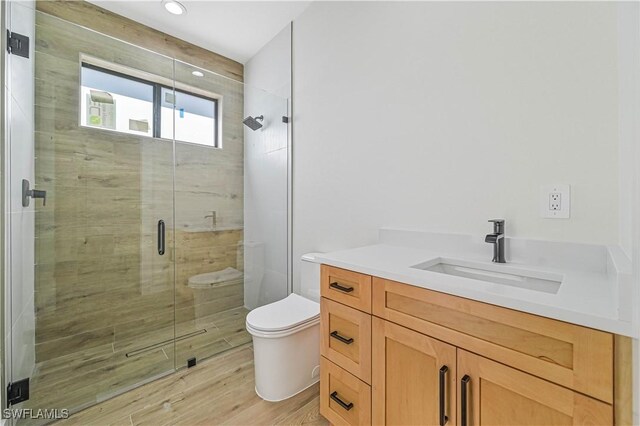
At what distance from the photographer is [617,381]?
60 centimetres

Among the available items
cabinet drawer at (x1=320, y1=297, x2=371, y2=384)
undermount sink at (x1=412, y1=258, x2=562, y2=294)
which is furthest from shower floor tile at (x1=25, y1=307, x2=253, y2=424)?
undermount sink at (x1=412, y1=258, x2=562, y2=294)

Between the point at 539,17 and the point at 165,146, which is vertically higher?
the point at 539,17

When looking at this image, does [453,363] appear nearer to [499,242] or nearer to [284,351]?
[499,242]

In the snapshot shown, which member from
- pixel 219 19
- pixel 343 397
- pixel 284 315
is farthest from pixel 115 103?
pixel 343 397

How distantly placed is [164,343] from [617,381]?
2.52 m

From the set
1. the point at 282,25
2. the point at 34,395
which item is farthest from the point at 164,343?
the point at 282,25

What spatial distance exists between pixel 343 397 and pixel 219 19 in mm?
2830

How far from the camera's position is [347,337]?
120cm

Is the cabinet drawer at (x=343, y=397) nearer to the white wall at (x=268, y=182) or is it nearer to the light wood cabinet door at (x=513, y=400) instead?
the light wood cabinet door at (x=513, y=400)

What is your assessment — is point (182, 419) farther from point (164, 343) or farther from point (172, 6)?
point (172, 6)

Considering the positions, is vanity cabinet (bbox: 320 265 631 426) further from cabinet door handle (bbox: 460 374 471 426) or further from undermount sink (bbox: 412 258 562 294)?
undermount sink (bbox: 412 258 562 294)

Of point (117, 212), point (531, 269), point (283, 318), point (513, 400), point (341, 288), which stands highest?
point (117, 212)

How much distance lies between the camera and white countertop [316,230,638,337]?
0.62 metres

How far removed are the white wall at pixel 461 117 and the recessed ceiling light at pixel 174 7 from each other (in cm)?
102
